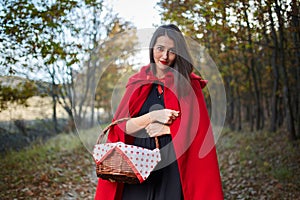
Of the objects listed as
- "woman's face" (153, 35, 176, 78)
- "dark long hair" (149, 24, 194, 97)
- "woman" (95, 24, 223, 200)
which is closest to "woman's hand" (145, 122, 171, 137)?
"woman" (95, 24, 223, 200)

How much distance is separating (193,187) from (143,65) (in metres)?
1.19

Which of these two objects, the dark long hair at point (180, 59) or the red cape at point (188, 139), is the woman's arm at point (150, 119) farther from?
the dark long hair at point (180, 59)

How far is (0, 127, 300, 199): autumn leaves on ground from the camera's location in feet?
20.3

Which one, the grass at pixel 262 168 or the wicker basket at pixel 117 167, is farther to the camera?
the grass at pixel 262 168

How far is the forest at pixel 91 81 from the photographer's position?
557 centimetres

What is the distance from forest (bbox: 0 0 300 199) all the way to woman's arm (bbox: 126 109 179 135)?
1.30 feet

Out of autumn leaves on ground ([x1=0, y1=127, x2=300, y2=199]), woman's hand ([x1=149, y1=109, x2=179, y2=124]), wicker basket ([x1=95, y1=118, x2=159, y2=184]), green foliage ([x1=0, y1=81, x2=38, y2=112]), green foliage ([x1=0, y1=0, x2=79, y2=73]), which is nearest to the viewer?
wicker basket ([x1=95, y1=118, x2=159, y2=184])

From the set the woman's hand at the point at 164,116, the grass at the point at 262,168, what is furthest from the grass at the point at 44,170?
the woman's hand at the point at 164,116

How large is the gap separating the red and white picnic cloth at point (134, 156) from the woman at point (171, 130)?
1.04 feet

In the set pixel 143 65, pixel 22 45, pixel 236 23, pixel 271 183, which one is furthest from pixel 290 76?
pixel 143 65

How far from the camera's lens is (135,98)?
314 centimetres

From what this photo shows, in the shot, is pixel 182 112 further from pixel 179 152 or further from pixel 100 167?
pixel 100 167

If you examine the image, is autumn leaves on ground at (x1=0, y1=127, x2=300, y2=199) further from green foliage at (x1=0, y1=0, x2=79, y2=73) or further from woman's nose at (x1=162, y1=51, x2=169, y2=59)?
woman's nose at (x1=162, y1=51, x2=169, y2=59)

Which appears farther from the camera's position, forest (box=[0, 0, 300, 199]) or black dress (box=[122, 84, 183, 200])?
forest (box=[0, 0, 300, 199])
